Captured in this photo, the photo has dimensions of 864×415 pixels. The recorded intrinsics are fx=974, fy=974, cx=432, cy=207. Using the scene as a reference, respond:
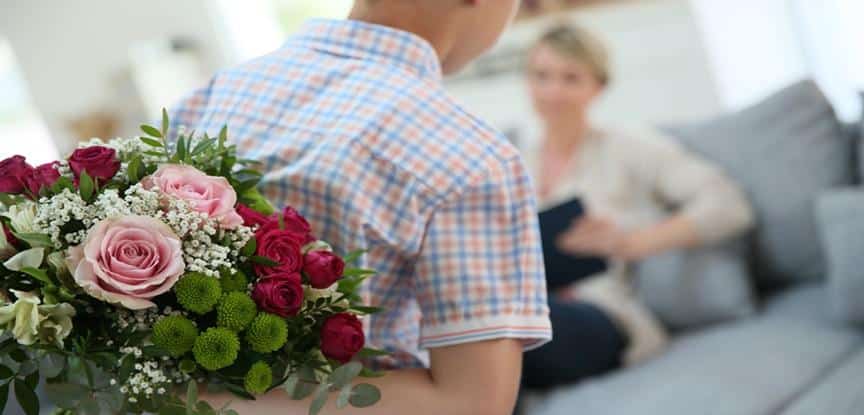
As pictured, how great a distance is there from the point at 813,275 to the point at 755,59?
155 cm

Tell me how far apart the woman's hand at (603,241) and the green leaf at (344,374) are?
1.31 metres

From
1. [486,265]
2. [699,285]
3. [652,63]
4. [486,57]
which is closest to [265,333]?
[486,265]

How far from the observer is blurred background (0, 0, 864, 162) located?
3.61 meters

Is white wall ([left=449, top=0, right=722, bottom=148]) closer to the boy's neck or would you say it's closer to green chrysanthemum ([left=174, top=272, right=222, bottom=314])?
the boy's neck

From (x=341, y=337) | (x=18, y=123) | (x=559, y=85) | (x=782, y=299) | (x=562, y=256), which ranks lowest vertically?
(x=18, y=123)

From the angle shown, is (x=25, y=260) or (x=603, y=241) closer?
(x=25, y=260)

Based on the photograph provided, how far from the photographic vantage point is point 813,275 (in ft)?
7.70

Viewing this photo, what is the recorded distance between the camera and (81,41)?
5688 millimetres

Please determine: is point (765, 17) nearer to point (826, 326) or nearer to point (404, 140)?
point (826, 326)

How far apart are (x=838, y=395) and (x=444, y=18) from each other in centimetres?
108

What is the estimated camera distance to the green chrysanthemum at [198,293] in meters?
0.84

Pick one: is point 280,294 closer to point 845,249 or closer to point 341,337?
point 341,337

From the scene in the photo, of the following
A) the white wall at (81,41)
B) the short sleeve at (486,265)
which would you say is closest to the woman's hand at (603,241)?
the short sleeve at (486,265)

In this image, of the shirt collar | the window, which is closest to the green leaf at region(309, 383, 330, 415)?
the shirt collar
